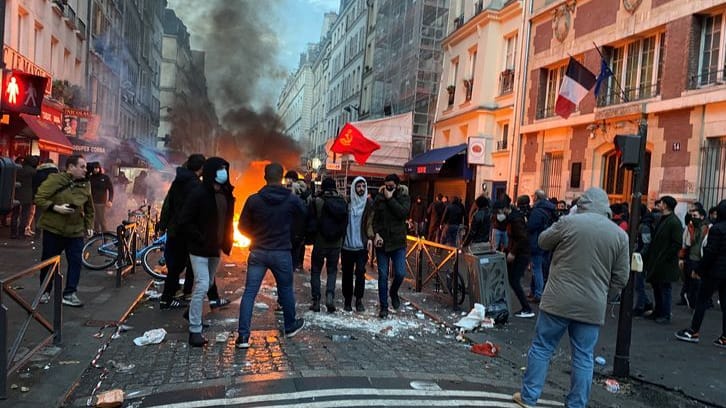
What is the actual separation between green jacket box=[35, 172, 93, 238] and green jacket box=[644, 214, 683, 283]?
7.30m

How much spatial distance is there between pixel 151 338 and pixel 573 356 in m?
3.79

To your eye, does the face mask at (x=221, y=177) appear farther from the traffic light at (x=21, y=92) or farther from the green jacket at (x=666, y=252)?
the traffic light at (x=21, y=92)

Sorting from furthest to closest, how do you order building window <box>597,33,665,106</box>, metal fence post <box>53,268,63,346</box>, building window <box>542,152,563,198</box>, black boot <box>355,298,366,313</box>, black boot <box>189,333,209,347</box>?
building window <box>542,152,563,198</box> → building window <box>597,33,665,106</box> → black boot <box>355,298,366,313</box> → black boot <box>189,333,209,347</box> → metal fence post <box>53,268,63,346</box>

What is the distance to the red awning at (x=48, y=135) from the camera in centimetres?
1407

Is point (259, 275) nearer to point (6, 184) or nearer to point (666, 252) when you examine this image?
point (6, 184)

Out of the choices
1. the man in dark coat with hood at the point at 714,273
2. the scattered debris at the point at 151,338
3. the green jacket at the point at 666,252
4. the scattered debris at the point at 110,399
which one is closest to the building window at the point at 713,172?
the green jacket at the point at 666,252

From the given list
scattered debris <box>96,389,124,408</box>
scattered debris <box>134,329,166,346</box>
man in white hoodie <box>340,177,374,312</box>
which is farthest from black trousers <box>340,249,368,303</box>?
scattered debris <box>96,389,124,408</box>

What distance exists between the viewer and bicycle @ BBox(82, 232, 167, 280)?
8.60 m

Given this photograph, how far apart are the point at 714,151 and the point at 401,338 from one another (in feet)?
26.8

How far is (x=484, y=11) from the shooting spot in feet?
59.8

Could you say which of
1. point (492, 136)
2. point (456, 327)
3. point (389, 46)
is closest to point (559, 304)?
point (456, 327)

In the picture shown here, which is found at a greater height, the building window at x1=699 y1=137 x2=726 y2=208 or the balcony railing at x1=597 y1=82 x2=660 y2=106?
the balcony railing at x1=597 y1=82 x2=660 y2=106

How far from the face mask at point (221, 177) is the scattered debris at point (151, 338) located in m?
1.60

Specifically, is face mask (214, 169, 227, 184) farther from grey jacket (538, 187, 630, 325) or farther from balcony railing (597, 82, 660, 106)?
balcony railing (597, 82, 660, 106)
